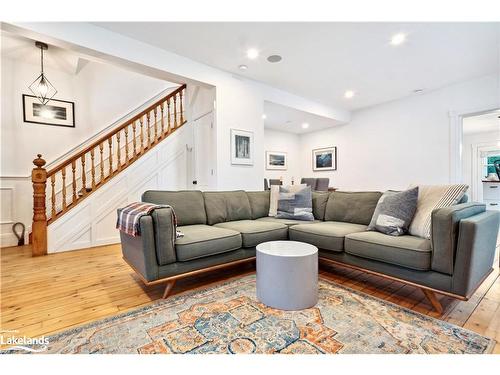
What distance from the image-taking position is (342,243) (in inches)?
84.1

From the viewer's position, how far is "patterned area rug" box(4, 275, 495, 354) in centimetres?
127

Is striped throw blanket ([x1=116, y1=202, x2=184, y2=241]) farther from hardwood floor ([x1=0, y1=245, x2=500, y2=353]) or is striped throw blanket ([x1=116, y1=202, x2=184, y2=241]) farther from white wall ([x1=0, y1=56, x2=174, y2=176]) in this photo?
white wall ([x1=0, y1=56, x2=174, y2=176])

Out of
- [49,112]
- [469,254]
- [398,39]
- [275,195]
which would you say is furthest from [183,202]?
[49,112]

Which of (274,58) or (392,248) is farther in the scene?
(274,58)

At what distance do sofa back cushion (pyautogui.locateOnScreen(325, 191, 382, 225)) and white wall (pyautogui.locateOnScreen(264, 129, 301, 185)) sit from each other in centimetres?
349

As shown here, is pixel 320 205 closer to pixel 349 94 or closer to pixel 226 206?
pixel 226 206

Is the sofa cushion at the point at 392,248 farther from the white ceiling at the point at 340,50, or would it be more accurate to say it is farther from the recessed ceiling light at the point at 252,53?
the recessed ceiling light at the point at 252,53

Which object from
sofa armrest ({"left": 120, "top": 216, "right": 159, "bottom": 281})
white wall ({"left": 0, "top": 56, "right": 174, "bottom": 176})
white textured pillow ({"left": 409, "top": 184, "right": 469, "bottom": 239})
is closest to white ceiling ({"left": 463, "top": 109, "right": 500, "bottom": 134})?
white textured pillow ({"left": 409, "top": 184, "right": 469, "bottom": 239})

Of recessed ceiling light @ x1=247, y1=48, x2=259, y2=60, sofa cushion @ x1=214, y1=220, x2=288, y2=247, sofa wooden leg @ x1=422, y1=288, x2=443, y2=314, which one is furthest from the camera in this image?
recessed ceiling light @ x1=247, y1=48, x2=259, y2=60

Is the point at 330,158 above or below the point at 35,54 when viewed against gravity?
below

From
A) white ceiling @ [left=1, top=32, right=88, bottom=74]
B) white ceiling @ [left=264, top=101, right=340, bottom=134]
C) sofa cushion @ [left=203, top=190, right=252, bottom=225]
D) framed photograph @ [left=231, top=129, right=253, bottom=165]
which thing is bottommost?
sofa cushion @ [left=203, top=190, right=252, bottom=225]

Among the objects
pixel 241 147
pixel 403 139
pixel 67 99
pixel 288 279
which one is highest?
pixel 67 99

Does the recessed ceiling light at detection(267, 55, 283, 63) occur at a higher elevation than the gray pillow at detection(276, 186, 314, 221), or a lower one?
higher

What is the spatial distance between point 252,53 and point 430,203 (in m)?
2.68
